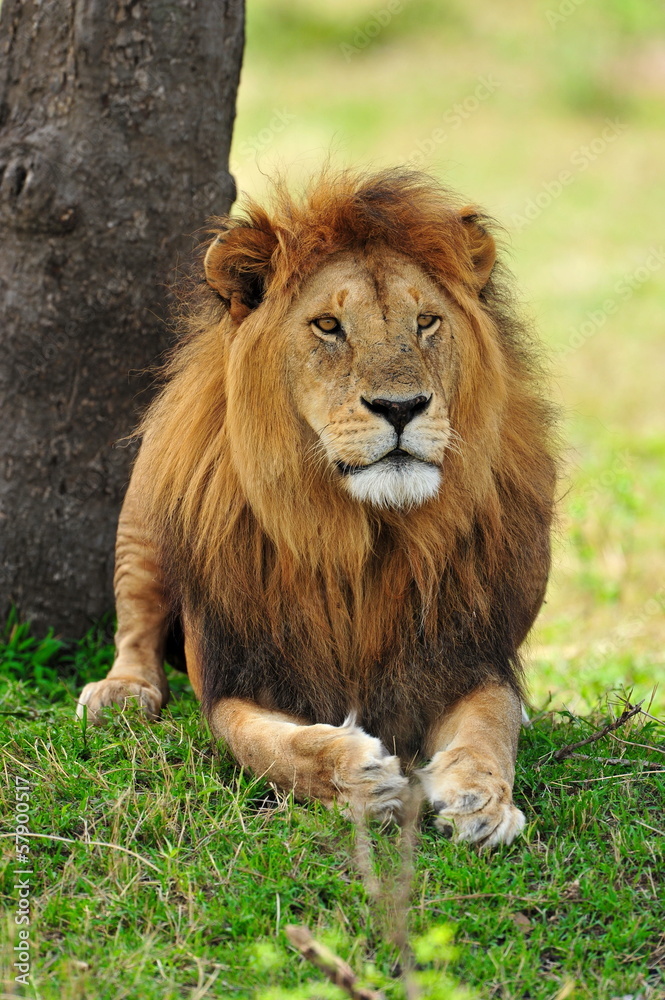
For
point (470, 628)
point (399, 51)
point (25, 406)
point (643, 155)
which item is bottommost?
point (470, 628)

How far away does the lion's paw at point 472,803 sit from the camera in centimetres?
292

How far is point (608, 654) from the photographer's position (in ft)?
19.5

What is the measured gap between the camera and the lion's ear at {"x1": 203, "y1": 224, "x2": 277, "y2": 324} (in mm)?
3172

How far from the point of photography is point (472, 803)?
295cm

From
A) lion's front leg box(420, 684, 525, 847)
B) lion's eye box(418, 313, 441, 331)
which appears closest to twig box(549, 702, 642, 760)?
lion's front leg box(420, 684, 525, 847)

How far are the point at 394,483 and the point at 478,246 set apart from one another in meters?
0.81

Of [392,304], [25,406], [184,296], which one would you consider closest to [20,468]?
[25,406]

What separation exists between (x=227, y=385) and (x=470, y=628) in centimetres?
97

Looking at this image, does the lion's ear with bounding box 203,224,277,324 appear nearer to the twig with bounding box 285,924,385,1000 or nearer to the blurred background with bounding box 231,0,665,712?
the blurred background with bounding box 231,0,665,712

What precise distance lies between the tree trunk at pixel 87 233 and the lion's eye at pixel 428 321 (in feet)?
5.22

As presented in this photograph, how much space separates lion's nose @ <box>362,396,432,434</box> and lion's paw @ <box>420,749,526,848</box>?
889mm

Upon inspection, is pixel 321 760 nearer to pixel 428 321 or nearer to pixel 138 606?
pixel 428 321

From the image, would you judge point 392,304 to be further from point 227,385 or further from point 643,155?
point 643,155

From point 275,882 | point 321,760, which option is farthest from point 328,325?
point 275,882
